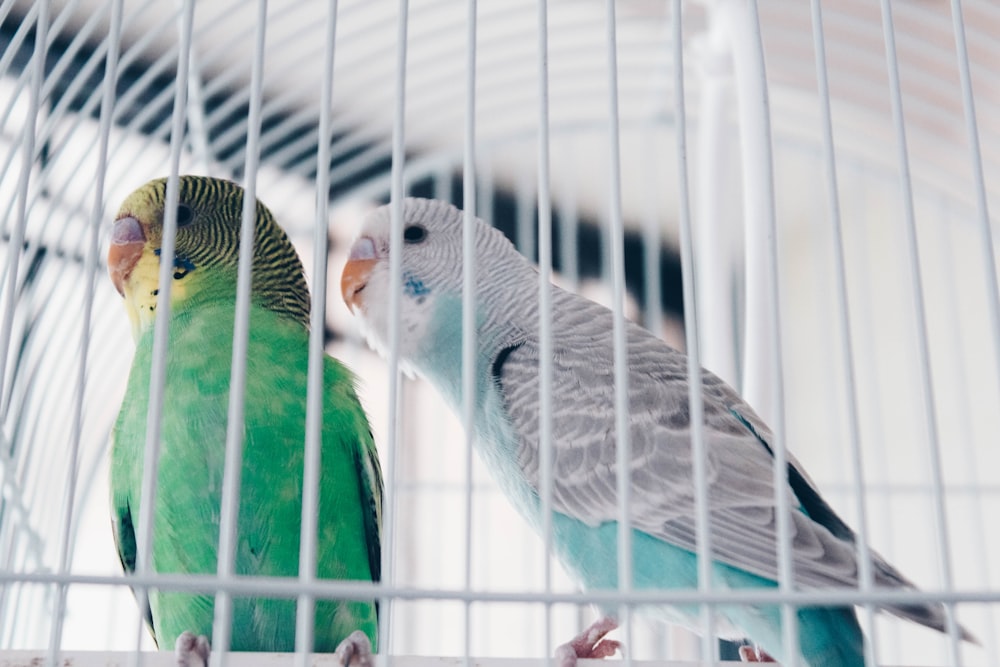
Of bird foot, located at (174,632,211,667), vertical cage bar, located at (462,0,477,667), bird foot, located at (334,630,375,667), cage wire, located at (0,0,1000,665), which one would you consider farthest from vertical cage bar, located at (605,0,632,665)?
bird foot, located at (174,632,211,667)

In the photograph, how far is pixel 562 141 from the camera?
9.26 ft

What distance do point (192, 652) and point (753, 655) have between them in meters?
0.66

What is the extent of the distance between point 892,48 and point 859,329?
221cm

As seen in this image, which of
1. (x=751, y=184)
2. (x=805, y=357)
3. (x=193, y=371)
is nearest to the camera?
(x=193, y=371)

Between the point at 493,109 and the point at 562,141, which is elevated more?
the point at 562,141

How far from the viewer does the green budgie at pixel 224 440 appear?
1.02 m

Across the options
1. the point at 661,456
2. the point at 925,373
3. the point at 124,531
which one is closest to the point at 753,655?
the point at 661,456

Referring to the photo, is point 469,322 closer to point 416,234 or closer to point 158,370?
point 158,370

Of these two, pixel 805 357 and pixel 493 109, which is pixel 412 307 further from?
pixel 805 357

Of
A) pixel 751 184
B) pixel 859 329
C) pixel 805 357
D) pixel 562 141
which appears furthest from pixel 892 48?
pixel 805 357

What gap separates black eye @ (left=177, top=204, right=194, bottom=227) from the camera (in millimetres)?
1194

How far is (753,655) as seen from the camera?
116 centimetres

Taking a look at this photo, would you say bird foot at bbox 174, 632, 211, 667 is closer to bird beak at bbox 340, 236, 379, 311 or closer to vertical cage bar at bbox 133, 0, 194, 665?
vertical cage bar at bbox 133, 0, 194, 665

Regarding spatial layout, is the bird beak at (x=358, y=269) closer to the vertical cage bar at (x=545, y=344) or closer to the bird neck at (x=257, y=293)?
the bird neck at (x=257, y=293)
